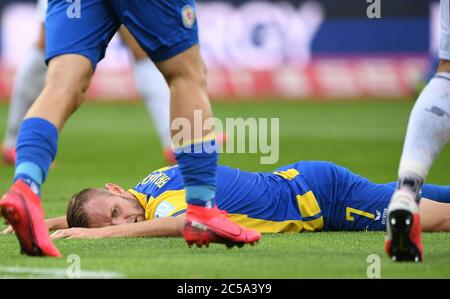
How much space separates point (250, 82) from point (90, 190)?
13669 millimetres

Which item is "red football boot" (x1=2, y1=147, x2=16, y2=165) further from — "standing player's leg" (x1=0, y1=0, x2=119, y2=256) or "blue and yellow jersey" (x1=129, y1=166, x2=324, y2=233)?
"standing player's leg" (x1=0, y1=0, x2=119, y2=256)

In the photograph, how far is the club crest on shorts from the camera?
417 cm


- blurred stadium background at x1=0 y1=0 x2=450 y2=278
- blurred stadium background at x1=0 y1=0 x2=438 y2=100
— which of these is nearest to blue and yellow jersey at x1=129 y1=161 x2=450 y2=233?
blurred stadium background at x1=0 y1=0 x2=450 y2=278

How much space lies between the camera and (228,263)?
391 cm

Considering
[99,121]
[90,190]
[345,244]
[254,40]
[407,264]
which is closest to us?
[407,264]

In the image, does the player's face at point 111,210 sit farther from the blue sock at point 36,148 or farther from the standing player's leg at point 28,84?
the standing player's leg at point 28,84

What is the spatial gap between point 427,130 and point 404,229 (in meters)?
0.45

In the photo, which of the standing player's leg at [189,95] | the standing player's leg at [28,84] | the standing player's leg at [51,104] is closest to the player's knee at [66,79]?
the standing player's leg at [51,104]

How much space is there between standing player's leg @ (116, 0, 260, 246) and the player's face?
0.69 m

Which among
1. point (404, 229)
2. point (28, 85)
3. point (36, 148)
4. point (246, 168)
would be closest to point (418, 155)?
point (404, 229)

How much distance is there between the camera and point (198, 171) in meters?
4.20
